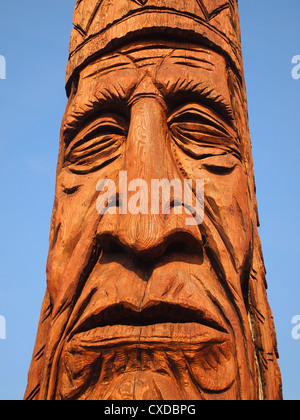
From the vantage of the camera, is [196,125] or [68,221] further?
[196,125]

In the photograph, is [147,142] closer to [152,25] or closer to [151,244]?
[151,244]

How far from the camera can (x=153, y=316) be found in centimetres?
247

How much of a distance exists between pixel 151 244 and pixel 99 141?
1030 mm

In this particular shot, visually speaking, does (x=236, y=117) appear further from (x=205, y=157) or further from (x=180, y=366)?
(x=180, y=366)

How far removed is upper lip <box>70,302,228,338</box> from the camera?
2.44m

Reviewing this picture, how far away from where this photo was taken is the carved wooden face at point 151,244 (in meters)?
2.39

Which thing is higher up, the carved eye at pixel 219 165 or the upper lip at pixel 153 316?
the carved eye at pixel 219 165

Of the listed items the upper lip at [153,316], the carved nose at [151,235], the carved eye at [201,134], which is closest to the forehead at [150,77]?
the carved eye at [201,134]

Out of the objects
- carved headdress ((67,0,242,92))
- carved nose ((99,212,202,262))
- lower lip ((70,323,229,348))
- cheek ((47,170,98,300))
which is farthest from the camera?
carved headdress ((67,0,242,92))

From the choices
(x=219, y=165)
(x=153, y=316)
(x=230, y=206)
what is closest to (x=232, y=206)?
(x=230, y=206)

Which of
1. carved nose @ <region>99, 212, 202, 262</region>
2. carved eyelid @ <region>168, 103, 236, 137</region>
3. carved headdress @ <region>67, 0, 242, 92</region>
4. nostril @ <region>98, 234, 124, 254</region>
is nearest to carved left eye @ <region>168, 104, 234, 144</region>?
carved eyelid @ <region>168, 103, 236, 137</region>

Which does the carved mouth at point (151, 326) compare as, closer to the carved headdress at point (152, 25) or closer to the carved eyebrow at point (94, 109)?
the carved eyebrow at point (94, 109)

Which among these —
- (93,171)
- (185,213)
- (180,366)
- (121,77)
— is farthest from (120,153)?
(180,366)

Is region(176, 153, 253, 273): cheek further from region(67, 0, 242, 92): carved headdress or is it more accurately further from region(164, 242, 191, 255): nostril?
region(67, 0, 242, 92): carved headdress
